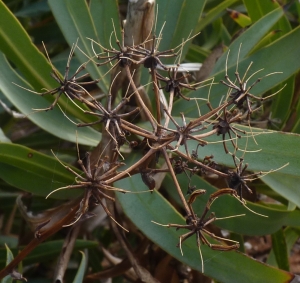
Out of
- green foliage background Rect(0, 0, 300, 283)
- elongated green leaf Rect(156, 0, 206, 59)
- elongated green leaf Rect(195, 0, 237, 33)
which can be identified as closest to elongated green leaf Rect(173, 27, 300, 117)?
green foliage background Rect(0, 0, 300, 283)

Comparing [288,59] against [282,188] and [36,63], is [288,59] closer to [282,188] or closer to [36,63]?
[282,188]

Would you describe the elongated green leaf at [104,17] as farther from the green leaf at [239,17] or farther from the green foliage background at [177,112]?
the green leaf at [239,17]

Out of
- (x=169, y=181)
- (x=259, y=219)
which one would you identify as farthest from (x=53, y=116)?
(x=259, y=219)

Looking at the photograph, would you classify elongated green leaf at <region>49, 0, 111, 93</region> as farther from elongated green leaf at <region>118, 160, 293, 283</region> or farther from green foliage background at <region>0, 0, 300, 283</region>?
elongated green leaf at <region>118, 160, 293, 283</region>

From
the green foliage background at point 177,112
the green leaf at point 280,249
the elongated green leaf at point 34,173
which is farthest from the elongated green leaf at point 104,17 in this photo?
the green leaf at point 280,249

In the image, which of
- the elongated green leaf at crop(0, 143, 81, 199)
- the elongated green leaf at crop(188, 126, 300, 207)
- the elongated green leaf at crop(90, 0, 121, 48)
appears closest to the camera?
the elongated green leaf at crop(188, 126, 300, 207)

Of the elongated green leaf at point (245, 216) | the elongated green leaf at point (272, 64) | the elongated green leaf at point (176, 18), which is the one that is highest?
the elongated green leaf at point (176, 18)

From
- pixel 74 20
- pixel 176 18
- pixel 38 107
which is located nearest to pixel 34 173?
pixel 38 107
